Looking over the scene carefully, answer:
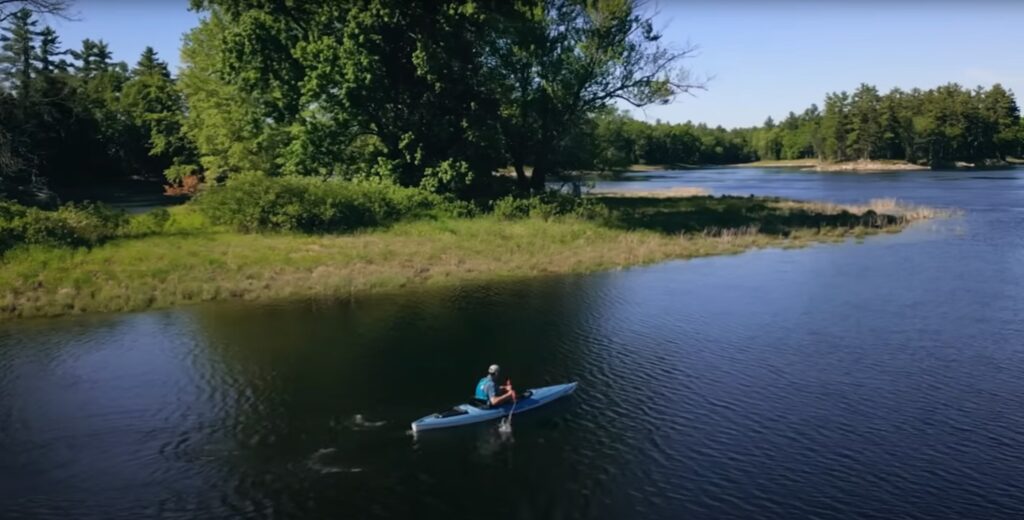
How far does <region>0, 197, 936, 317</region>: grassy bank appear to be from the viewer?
4050 cm

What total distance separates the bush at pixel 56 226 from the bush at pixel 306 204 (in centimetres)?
756

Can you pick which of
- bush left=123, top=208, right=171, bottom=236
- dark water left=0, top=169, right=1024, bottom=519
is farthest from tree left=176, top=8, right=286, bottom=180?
dark water left=0, top=169, right=1024, bottom=519

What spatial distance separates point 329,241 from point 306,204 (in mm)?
4129

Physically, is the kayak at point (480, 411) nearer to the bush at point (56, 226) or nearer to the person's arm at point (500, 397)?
the person's arm at point (500, 397)

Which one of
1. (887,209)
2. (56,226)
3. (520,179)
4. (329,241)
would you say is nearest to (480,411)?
(329,241)

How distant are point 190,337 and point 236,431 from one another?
12169 millimetres

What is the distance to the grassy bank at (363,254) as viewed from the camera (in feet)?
133

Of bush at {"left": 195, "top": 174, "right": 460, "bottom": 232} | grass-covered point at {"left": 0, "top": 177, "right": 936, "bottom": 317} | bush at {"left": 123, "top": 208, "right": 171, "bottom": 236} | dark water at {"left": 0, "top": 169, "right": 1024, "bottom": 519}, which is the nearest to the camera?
dark water at {"left": 0, "top": 169, "right": 1024, "bottom": 519}

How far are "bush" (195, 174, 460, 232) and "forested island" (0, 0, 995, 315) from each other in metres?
0.14

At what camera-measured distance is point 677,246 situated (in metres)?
56.8

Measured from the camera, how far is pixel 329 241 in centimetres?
5144

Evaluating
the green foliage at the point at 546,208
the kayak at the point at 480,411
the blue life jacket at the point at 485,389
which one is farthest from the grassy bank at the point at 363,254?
the kayak at the point at 480,411

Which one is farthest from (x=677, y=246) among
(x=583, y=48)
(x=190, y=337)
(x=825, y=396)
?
(x=190, y=337)

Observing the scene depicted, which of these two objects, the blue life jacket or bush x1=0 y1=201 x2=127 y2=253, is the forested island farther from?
the blue life jacket
